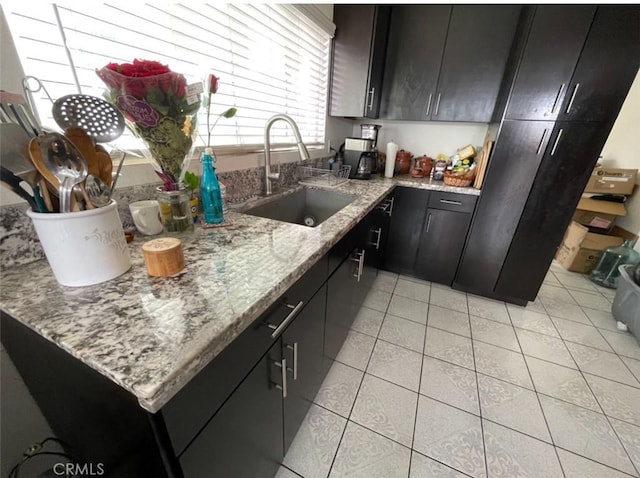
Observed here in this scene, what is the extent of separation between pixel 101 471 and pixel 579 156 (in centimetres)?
245

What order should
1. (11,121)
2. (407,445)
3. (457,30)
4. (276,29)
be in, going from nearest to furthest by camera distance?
(11,121)
(407,445)
(276,29)
(457,30)

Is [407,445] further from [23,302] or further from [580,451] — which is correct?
[23,302]

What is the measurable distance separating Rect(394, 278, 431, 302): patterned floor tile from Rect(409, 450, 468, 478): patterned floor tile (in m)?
1.13

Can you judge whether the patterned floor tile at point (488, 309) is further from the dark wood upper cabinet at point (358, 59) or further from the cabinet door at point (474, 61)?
the dark wood upper cabinet at point (358, 59)

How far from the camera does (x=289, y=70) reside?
61.9 inches

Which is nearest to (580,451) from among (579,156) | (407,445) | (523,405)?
(523,405)

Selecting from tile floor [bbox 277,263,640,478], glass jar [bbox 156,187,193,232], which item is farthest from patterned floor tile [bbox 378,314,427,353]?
glass jar [bbox 156,187,193,232]

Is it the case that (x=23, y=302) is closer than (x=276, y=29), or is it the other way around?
(x=23, y=302)

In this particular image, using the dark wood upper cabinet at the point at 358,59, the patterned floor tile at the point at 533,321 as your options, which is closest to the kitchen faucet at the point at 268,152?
the dark wood upper cabinet at the point at 358,59

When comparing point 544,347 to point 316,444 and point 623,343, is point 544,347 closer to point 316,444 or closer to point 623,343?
point 623,343

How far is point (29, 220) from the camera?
64 centimetres

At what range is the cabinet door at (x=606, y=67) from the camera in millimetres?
1271

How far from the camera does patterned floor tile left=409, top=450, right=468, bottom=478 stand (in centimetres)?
97

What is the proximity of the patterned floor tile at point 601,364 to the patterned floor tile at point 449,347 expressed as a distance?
62 centimetres
